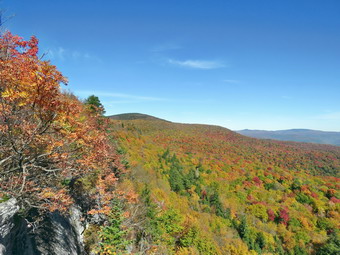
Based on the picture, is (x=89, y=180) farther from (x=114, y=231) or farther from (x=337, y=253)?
(x=337, y=253)

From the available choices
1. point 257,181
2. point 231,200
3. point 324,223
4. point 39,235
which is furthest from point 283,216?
point 39,235

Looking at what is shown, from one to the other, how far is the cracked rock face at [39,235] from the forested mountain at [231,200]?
6764 millimetres

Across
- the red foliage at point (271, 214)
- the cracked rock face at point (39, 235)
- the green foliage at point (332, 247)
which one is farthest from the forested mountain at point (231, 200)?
the cracked rock face at point (39, 235)

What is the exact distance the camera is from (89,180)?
1453 centimetres

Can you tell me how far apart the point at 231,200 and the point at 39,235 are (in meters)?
59.8

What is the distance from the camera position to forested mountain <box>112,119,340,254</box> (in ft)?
81.8

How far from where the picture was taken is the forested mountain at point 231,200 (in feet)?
81.8

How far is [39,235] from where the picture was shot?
297 inches

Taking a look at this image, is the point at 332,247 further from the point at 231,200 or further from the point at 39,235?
the point at 39,235

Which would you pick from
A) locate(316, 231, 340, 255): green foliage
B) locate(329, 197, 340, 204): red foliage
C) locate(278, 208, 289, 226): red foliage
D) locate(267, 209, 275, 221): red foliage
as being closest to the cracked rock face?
locate(316, 231, 340, 255): green foliage

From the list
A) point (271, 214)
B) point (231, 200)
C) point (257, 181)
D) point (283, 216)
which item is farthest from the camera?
point (257, 181)

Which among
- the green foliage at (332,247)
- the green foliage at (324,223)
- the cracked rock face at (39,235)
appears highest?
the cracked rock face at (39,235)

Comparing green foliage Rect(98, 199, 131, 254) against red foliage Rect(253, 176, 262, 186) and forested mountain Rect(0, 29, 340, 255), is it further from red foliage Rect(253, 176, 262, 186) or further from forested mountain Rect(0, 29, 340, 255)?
red foliage Rect(253, 176, 262, 186)

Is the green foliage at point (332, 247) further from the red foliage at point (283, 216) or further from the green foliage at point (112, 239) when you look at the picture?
the green foliage at point (112, 239)
